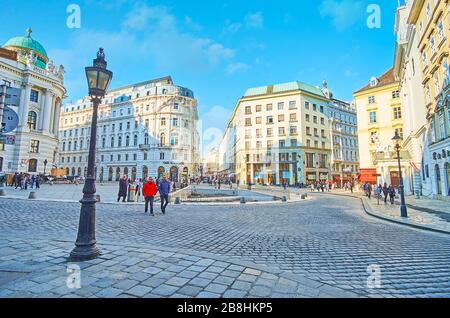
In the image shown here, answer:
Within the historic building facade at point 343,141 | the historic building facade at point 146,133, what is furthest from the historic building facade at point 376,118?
the historic building facade at point 146,133

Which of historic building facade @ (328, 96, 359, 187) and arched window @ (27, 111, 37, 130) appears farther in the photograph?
historic building facade @ (328, 96, 359, 187)

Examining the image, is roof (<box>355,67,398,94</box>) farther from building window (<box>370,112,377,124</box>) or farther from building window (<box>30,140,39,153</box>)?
building window (<box>30,140,39,153</box>)

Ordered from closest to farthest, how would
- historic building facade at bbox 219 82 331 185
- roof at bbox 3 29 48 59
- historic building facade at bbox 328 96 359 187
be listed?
roof at bbox 3 29 48 59, historic building facade at bbox 219 82 331 185, historic building facade at bbox 328 96 359 187

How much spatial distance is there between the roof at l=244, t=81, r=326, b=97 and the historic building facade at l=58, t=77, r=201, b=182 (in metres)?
16.1

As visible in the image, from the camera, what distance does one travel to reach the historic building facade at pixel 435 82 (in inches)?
678

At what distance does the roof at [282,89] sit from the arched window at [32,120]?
4456cm

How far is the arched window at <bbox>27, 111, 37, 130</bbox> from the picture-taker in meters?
41.1

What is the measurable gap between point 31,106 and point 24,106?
1.81 m

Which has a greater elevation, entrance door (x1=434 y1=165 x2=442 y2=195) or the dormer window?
the dormer window

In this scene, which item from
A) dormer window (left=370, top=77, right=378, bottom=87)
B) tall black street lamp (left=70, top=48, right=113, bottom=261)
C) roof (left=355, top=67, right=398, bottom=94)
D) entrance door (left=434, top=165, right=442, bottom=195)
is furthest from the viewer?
dormer window (left=370, top=77, right=378, bottom=87)

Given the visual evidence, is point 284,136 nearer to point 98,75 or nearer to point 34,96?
point 34,96

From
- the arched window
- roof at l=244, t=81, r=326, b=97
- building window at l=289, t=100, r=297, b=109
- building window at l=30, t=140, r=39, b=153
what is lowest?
building window at l=30, t=140, r=39, b=153

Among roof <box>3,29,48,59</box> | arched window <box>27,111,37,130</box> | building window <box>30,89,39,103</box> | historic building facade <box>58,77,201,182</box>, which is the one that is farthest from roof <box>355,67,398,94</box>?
roof <box>3,29,48,59</box>

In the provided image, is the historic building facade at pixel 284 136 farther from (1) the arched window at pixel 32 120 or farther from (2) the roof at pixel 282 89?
(1) the arched window at pixel 32 120
